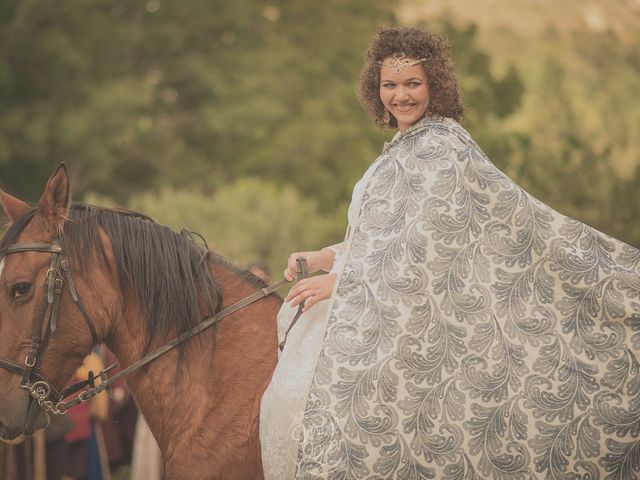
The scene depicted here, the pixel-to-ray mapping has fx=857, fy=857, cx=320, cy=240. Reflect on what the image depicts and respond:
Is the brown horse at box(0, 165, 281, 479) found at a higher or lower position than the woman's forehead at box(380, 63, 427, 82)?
lower

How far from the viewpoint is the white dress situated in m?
3.56

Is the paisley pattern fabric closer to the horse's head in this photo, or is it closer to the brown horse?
the brown horse

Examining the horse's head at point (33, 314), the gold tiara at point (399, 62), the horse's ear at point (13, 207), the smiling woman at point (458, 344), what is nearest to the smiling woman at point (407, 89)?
the gold tiara at point (399, 62)

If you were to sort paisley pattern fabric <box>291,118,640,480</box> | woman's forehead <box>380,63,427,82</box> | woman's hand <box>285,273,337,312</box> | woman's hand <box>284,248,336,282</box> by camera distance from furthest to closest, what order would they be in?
woman's hand <box>284,248,336,282</box> < woman's forehead <box>380,63,427,82</box> < woman's hand <box>285,273,337,312</box> < paisley pattern fabric <box>291,118,640,480</box>

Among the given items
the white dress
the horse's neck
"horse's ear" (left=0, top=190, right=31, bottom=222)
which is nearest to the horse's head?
"horse's ear" (left=0, top=190, right=31, bottom=222)

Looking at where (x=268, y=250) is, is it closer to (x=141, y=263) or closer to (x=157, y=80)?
(x=141, y=263)

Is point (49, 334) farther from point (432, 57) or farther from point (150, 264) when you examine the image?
point (432, 57)

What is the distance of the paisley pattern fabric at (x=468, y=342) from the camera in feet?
11.4

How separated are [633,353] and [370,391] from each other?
1.16 m

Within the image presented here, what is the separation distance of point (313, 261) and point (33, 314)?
131 centimetres

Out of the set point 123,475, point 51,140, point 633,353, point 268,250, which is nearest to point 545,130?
point 268,250

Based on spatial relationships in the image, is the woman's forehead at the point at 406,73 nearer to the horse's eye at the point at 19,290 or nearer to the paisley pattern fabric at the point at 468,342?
the paisley pattern fabric at the point at 468,342

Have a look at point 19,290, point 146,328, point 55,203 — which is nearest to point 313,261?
point 146,328

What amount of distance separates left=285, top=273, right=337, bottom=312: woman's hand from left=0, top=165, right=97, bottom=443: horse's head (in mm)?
997
